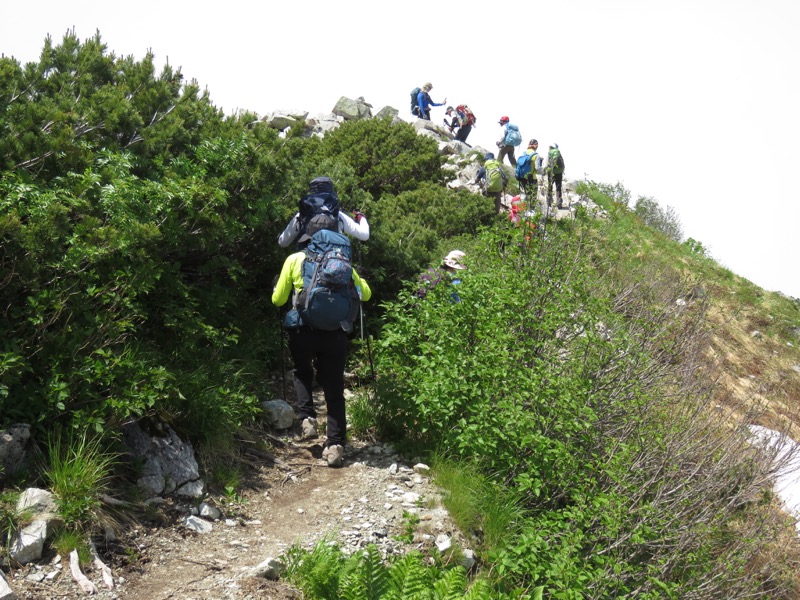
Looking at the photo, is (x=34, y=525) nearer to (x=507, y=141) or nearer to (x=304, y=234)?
(x=304, y=234)

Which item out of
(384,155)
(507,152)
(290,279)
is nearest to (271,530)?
(290,279)

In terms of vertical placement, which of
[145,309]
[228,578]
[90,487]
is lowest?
[228,578]

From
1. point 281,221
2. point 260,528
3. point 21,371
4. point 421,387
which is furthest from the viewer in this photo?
point 281,221

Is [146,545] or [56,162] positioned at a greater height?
[56,162]

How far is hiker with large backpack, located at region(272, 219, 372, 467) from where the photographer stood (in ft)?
19.1

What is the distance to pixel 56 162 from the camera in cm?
550

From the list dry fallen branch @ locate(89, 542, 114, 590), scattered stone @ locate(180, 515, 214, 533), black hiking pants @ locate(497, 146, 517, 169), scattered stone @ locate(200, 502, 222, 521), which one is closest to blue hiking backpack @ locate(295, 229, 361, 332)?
scattered stone @ locate(200, 502, 222, 521)

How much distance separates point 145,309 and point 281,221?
7.01 feet

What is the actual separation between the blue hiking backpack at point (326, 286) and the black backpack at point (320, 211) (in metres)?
0.37

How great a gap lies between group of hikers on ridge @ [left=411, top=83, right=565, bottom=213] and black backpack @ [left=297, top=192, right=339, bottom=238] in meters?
2.72

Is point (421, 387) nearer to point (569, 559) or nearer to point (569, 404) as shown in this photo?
point (569, 404)

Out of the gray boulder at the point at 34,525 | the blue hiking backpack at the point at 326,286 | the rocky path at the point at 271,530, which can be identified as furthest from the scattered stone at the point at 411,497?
the gray boulder at the point at 34,525

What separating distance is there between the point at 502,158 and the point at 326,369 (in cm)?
1890

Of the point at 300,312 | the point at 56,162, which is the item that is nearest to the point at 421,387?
the point at 300,312
